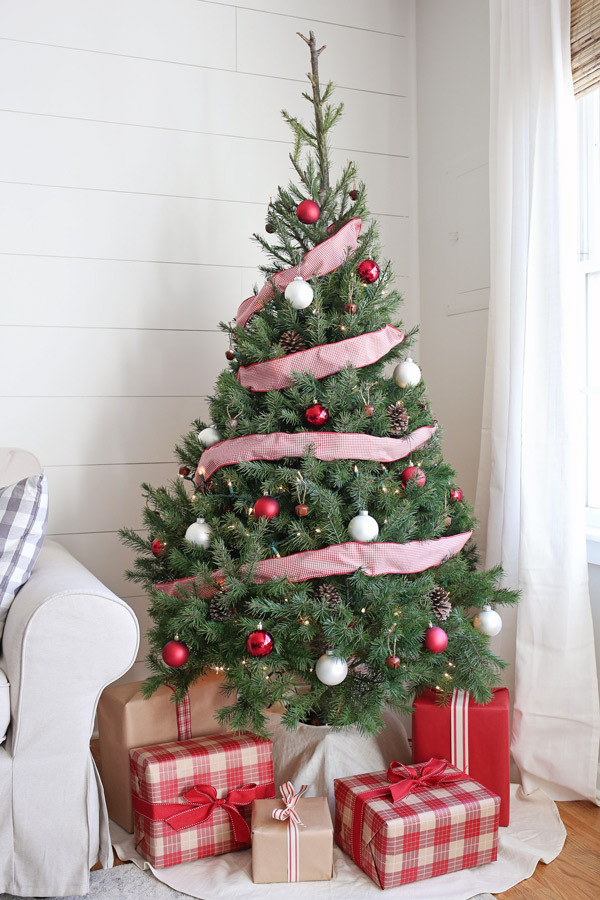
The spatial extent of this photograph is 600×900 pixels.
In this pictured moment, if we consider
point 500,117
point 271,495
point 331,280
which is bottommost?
point 271,495

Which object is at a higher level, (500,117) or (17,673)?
(500,117)

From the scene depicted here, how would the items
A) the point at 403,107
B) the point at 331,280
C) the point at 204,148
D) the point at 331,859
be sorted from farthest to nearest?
the point at 403,107, the point at 204,148, the point at 331,280, the point at 331,859

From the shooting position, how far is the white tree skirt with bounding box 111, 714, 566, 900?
1.51m

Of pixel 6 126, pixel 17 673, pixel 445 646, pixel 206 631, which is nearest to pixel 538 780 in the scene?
pixel 445 646

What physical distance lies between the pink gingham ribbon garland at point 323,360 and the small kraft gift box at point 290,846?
90cm

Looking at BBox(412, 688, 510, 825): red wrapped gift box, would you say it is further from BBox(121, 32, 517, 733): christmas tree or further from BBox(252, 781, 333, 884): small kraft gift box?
BBox(252, 781, 333, 884): small kraft gift box

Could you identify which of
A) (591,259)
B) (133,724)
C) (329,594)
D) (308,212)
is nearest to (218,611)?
(329,594)

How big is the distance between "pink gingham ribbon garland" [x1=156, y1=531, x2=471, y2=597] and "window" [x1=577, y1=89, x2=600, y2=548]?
0.59 meters

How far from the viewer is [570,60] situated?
1.83 metres

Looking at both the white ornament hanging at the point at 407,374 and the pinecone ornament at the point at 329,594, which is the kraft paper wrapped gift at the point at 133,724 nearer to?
the pinecone ornament at the point at 329,594

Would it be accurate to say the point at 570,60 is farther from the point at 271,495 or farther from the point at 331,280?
the point at 271,495

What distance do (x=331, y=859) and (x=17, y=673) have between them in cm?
73

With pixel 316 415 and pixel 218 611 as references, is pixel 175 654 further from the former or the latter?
pixel 316 415

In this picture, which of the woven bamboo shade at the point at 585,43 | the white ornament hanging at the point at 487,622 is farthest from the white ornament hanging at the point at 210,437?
the woven bamboo shade at the point at 585,43
